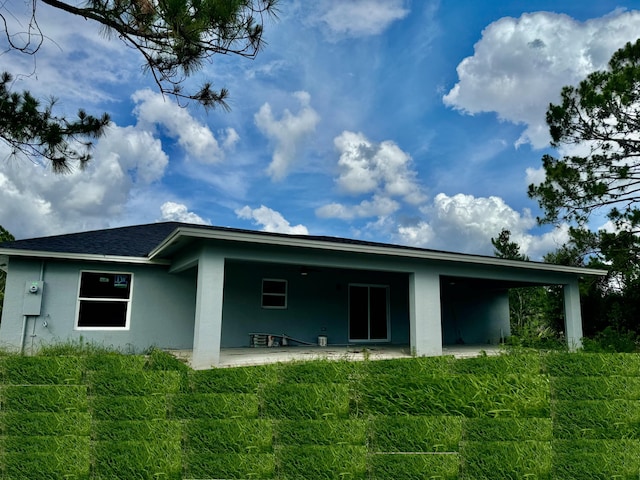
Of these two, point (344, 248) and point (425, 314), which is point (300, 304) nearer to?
point (344, 248)

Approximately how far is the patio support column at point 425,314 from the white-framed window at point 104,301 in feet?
22.3

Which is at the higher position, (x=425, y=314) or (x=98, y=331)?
(x=425, y=314)

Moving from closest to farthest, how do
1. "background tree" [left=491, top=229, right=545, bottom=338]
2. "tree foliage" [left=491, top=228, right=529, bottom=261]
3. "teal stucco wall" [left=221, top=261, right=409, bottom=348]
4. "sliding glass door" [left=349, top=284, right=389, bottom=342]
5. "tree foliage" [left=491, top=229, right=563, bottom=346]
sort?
"teal stucco wall" [left=221, top=261, right=409, bottom=348], "sliding glass door" [left=349, top=284, right=389, bottom=342], "tree foliage" [left=491, top=229, right=563, bottom=346], "background tree" [left=491, top=229, right=545, bottom=338], "tree foliage" [left=491, top=228, right=529, bottom=261]

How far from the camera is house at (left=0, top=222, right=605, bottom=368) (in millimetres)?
8070

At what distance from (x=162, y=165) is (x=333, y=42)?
7.09 m

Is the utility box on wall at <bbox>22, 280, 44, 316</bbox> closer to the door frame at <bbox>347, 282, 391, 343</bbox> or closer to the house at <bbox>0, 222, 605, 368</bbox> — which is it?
the house at <bbox>0, 222, 605, 368</bbox>

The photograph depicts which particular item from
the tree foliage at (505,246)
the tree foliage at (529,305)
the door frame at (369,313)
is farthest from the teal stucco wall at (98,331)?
the tree foliage at (505,246)

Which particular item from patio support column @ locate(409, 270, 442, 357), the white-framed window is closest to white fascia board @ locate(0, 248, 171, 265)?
the white-framed window

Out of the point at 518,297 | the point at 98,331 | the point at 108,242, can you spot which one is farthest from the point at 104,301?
the point at 518,297

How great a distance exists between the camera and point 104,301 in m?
9.78

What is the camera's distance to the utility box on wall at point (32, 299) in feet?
29.4

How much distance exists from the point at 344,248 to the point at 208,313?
309cm

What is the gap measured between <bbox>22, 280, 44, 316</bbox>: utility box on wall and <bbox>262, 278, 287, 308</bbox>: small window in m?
5.09

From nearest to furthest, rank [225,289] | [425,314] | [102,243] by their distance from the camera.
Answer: [425,314] → [225,289] → [102,243]
